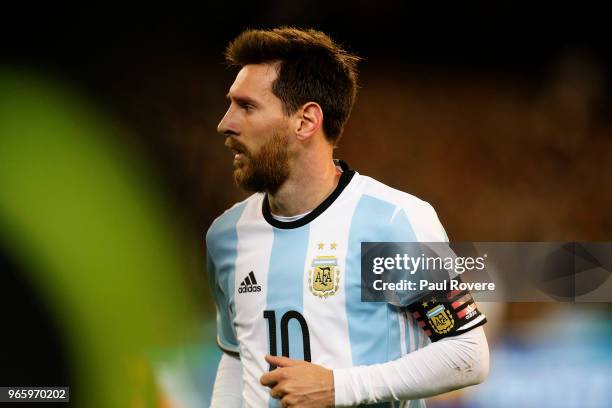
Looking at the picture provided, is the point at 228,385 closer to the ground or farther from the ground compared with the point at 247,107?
closer to the ground

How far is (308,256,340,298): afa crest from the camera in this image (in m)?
1.75

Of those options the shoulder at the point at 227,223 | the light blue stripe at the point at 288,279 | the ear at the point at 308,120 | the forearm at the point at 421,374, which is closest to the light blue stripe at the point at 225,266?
the shoulder at the point at 227,223

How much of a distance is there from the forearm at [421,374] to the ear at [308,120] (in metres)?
0.58

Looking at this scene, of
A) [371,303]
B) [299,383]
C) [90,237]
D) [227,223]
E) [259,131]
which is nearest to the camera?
[299,383]

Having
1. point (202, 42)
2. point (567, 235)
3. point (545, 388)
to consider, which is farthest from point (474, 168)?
point (202, 42)

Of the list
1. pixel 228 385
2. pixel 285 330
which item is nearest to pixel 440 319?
pixel 285 330

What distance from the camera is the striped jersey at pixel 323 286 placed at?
172cm

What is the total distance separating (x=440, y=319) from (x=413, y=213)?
0.25 meters

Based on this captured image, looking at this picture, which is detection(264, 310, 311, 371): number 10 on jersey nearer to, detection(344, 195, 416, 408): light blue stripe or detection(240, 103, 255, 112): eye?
detection(344, 195, 416, 408): light blue stripe

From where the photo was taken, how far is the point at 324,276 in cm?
177

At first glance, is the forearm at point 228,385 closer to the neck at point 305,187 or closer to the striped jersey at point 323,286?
the striped jersey at point 323,286

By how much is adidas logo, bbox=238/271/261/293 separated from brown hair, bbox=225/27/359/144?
39cm

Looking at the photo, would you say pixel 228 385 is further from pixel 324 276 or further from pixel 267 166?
pixel 267 166

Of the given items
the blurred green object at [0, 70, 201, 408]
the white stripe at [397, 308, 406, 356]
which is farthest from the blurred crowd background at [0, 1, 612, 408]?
the white stripe at [397, 308, 406, 356]
